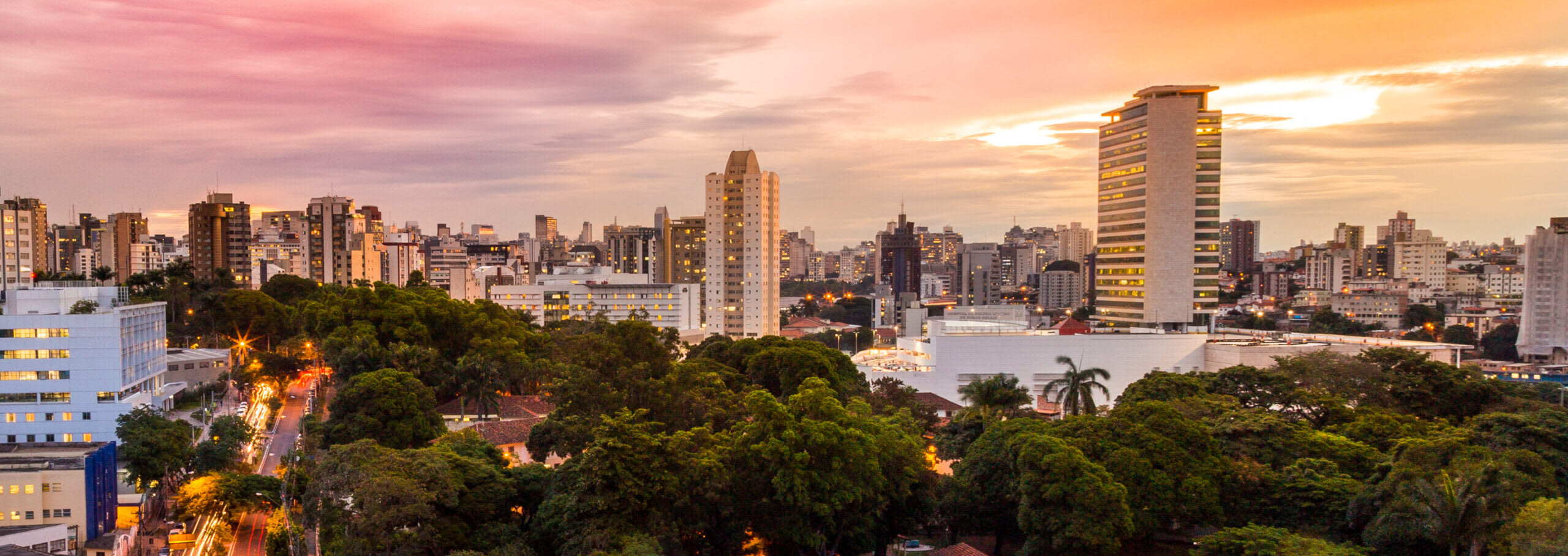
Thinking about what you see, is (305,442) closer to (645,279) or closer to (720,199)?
(720,199)

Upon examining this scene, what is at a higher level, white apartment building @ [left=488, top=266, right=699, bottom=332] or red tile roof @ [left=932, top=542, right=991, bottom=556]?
white apartment building @ [left=488, top=266, right=699, bottom=332]

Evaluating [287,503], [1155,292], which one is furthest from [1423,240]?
[287,503]

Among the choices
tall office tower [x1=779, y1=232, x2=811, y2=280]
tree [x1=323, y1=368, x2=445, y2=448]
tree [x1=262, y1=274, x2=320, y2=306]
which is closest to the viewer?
tree [x1=323, y1=368, x2=445, y2=448]

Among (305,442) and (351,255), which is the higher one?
(351,255)

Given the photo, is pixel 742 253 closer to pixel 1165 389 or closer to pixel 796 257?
pixel 1165 389

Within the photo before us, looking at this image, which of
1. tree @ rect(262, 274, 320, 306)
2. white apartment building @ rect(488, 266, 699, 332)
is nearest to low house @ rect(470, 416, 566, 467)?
tree @ rect(262, 274, 320, 306)

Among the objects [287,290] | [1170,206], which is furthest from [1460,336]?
[287,290]

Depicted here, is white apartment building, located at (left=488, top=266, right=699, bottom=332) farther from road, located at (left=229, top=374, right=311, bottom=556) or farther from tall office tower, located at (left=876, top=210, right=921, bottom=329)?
tall office tower, located at (left=876, top=210, right=921, bottom=329)
